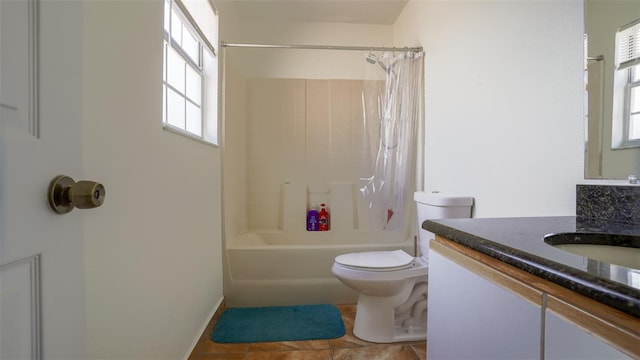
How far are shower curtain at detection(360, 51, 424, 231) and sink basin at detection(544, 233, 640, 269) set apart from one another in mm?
1443

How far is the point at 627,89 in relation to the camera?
892 mm

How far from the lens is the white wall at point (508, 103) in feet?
3.46

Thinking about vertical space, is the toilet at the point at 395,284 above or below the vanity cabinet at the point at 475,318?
below

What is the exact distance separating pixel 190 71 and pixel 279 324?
5.46 ft

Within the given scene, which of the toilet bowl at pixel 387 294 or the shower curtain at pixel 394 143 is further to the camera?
the shower curtain at pixel 394 143

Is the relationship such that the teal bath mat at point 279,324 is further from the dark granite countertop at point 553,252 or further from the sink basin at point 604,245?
the sink basin at point 604,245

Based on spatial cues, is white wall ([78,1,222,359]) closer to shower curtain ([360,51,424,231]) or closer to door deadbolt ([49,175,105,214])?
door deadbolt ([49,175,105,214])

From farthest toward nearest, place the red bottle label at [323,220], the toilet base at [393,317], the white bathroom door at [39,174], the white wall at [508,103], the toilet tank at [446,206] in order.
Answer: the red bottle label at [323,220] → the toilet base at [393,317] → the toilet tank at [446,206] → the white wall at [508,103] → the white bathroom door at [39,174]

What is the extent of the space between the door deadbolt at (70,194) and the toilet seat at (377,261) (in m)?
1.42

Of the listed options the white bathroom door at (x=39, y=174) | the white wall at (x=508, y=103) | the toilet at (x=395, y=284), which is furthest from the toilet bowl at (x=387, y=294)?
the white bathroom door at (x=39, y=174)

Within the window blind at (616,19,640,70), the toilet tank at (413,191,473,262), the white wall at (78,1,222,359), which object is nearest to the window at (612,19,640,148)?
the window blind at (616,19,640,70)

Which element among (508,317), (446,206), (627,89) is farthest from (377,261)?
(627,89)

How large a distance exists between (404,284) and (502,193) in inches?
28.9

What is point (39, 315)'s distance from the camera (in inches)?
17.0
